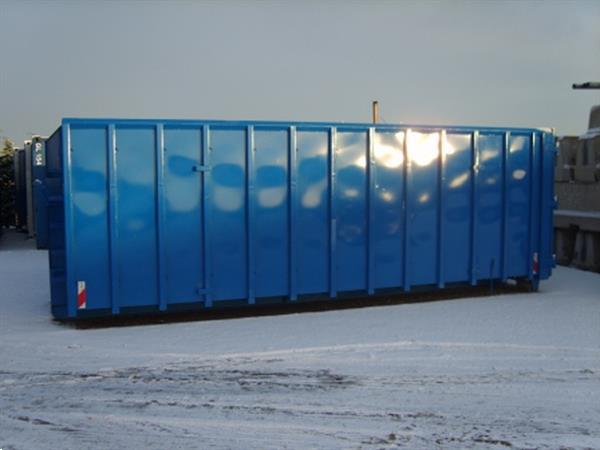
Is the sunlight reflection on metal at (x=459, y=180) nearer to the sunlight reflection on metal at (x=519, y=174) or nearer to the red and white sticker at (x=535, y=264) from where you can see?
the sunlight reflection on metal at (x=519, y=174)

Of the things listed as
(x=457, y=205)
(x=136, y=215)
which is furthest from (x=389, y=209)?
(x=136, y=215)

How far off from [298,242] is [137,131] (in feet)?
8.03

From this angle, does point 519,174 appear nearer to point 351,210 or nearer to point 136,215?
point 351,210

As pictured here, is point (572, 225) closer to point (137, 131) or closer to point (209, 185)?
point (209, 185)

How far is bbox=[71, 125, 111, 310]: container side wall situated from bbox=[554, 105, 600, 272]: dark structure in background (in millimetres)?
9062

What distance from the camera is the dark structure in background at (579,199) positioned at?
12.1 metres

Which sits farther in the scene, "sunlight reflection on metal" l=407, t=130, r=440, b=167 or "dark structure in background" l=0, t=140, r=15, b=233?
"dark structure in background" l=0, t=140, r=15, b=233

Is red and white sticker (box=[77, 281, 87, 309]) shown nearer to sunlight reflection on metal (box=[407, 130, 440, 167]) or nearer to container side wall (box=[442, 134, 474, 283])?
sunlight reflection on metal (box=[407, 130, 440, 167])

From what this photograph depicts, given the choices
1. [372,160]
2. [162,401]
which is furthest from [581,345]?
[162,401]

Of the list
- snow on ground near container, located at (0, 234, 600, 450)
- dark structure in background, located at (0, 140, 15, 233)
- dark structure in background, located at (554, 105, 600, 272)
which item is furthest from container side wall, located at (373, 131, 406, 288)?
dark structure in background, located at (0, 140, 15, 233)

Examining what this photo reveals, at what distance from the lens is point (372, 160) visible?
27.6ft

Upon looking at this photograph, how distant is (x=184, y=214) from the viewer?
7.61 meters

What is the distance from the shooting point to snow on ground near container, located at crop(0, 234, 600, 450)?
421cm

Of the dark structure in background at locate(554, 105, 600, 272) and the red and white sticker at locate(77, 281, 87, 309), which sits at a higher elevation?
the dark structure in background at locate(554, 105, 600, 272)
